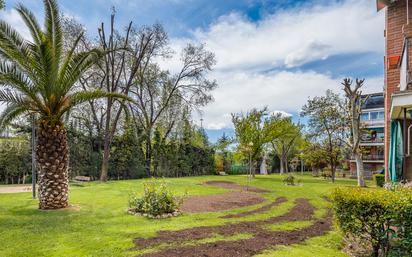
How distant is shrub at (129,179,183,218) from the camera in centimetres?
757

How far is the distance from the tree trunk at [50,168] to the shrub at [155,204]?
2.20m

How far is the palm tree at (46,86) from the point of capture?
720 cm

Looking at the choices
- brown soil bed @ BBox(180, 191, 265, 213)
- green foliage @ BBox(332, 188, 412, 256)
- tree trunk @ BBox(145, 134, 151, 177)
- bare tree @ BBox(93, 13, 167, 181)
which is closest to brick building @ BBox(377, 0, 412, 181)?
green foliage @ BBox(332, 188, 412, 256)

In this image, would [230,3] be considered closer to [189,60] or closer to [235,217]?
[235,217]

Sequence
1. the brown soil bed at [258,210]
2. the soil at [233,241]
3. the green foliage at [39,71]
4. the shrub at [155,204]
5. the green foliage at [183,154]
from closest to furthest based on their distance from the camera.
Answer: the soil at [233,241], the green foliage at [39,71], the shrub at [155,204], the brown soil bed at [258,210], the green foliage at [183,154]

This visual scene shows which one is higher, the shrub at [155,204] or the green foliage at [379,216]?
the green foliage at [379,216]

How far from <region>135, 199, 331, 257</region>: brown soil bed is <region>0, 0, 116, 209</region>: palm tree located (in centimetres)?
420

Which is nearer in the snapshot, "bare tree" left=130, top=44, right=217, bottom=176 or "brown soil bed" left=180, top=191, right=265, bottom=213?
"brown soil bed" left=180, top=191, right=265, bottom=213

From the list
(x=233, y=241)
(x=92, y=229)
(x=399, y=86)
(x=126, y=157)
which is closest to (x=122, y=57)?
(x=126, y=157)

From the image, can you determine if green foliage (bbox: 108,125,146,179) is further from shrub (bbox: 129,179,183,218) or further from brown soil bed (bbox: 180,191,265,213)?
shrub (bbox: 129,179,183,218)

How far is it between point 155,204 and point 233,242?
3.14m

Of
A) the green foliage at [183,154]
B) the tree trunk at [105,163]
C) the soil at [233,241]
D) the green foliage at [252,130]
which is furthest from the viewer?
the green foliage at [252,130]

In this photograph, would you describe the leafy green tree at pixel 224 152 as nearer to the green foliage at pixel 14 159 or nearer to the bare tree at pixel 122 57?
the bare tree at pixel 122 57

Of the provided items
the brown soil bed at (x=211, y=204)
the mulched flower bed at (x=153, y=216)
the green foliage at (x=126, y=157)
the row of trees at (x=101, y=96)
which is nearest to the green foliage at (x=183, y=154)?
the row of trees at (x=101, y=96)
